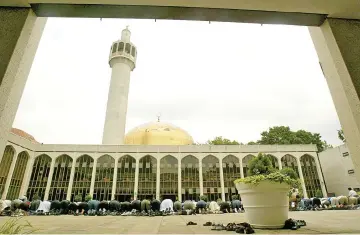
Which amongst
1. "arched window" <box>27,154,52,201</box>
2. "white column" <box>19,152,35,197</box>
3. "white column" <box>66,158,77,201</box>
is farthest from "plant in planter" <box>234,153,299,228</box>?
"white column" <box>19,152,35,197</box>

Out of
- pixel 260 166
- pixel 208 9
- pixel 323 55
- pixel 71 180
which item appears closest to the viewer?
pixel 208 9

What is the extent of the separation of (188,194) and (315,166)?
1766cm

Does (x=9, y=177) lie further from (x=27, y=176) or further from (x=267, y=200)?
Result: (x=267, y=200)

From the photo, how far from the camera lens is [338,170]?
100ft

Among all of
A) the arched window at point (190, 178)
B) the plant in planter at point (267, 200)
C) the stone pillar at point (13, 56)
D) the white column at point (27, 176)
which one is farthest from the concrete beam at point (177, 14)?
the white column at point (27, 176)

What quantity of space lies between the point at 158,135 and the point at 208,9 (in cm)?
3762

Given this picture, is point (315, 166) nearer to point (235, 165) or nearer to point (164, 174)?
point (235, 165)

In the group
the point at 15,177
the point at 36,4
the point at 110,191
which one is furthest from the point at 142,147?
the point at 36,4

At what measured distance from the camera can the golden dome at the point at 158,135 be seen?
39.9 m

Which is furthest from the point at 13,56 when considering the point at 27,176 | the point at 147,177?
the point at 27,176

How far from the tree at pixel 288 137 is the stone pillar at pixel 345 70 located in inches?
1460

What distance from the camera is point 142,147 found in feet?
105

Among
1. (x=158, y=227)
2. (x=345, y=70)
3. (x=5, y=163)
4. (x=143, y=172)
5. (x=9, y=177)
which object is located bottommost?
(x=158, y=227)

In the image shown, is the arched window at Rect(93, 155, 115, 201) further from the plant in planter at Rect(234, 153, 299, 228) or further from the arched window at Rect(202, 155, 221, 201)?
the plant in planter at Rect(234, 153, 299, 228)
